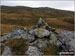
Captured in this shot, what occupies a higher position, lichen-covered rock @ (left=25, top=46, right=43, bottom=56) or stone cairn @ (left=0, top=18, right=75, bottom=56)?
stone cairn @ (left=0, top=18, right=75, bottom=56)

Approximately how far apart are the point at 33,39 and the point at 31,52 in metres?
2.24

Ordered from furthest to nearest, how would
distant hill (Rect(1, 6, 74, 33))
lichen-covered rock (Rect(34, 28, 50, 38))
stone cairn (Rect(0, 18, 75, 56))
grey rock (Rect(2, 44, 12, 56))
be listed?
distant hill (Rect(1, 6, 74, 33)) → lichen-covered rock (Rect(34, 28, 50, 38)) → stone cairn (Rect(0, 18, 75, 56)) → grey rock (Rect(2, 44, 12, 56))

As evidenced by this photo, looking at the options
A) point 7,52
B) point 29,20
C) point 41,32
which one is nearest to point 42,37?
point 41,32

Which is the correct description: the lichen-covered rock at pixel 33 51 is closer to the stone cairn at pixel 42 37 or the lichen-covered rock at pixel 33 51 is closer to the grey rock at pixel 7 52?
the stone cairn at pixel 42 37

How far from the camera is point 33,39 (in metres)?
18.6

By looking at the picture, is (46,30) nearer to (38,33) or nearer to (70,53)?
(38,33)

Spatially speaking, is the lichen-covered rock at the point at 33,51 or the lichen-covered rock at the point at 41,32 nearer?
the lichen-covered rock at the point at 33,51

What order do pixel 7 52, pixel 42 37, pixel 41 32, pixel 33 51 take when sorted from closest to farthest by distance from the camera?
pixel 33 51
pixel 7 52
pixel 42 37
pixel 41 32

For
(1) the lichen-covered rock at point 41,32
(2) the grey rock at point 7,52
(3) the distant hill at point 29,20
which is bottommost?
(3) the distant hill at point 29,20

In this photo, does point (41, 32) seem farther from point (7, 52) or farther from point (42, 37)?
point (7, 52)

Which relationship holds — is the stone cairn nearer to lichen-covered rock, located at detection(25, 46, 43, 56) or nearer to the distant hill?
lichen-covered rock, located at detection(25, 46, 43, 56)

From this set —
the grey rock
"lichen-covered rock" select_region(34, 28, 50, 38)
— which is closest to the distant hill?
"lichen-covered rock" select_region(34, 28, 50, 38)

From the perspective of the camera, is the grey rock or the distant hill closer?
the grey rock

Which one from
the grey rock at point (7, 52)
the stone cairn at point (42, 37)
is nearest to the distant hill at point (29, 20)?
the stone cairn at point (42, 37)
